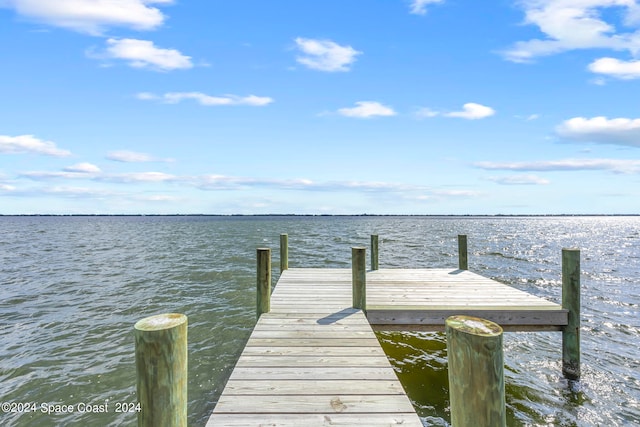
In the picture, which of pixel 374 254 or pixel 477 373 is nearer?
pixel 477 373

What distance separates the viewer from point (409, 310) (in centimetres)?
616

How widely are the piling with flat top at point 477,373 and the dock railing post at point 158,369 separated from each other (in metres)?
1.93

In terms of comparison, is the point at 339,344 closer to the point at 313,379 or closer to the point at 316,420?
the point at 313,379

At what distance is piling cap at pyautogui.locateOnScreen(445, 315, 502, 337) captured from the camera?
2.16 m

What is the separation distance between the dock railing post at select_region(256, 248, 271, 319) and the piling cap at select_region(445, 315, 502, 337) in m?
4.09

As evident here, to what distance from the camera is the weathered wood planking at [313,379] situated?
9.74ft

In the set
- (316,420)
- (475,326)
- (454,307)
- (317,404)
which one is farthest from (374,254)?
(475,326)

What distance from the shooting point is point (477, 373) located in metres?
2.16

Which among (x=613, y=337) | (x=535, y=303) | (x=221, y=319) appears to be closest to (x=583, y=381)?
(x=535, y=303)

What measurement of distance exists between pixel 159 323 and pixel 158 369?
33 cm

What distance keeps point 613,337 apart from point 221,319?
10731mm

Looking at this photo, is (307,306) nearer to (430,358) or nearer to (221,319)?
(430,358)

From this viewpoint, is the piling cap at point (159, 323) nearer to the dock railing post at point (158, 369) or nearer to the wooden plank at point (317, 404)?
the dock railing post at point (158, 369)

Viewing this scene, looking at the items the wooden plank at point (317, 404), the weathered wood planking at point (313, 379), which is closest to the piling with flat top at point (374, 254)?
the weathered wood planking at point (313, 379)
